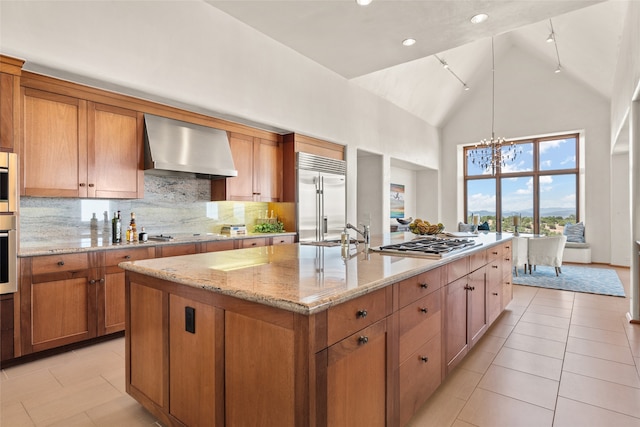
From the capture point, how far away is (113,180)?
3.42m

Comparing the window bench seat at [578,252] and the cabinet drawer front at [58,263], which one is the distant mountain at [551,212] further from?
the cabinet drawer front at [58,263]

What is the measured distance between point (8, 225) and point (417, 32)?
14.4ft

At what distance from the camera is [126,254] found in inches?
128

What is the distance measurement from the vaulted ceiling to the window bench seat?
3261 mm

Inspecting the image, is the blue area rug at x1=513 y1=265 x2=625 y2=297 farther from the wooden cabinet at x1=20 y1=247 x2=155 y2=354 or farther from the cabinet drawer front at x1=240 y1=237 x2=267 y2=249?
the wooden cabinet at x1=20 y1=247 x2=155 y2=354

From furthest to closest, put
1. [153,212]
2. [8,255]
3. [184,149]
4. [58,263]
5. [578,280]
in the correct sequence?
[578,280], [153,212], [184,149], [58,263], [8,255]

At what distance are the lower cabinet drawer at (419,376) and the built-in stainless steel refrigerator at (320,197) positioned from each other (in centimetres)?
318


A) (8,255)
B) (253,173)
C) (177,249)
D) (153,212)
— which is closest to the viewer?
(8,255)

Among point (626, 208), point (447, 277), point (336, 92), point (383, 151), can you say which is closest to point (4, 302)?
point (447, 277)

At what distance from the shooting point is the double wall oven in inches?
101

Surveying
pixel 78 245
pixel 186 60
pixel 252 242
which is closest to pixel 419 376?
pixel 252 242

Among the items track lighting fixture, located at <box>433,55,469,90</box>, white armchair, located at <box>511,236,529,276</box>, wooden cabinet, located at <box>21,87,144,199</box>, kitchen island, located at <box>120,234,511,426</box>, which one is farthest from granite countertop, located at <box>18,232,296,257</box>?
track lighting fixture, located at <box>433,55,469,90</box>

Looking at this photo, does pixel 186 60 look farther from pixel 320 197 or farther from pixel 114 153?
pixel 320 197

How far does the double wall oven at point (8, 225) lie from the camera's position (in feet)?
8.40
